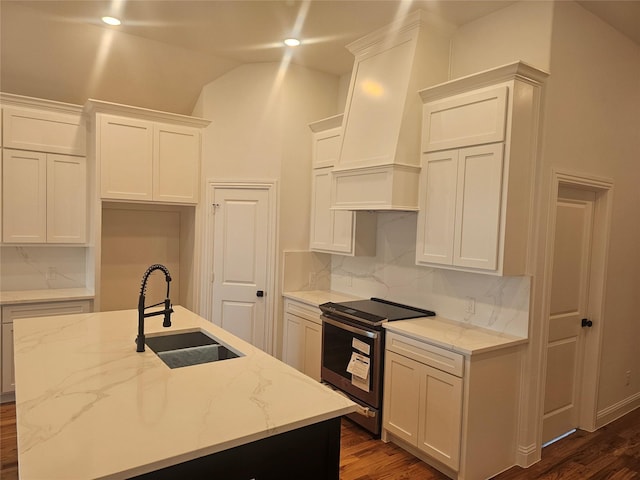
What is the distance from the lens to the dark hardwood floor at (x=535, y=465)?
110 inches

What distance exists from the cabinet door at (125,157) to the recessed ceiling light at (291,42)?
1505 mm

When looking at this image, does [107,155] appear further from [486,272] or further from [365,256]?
[486,272]

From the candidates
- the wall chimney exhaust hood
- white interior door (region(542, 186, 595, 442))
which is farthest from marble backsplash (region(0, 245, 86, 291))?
white interior door (region(542, 186, 595, 442))

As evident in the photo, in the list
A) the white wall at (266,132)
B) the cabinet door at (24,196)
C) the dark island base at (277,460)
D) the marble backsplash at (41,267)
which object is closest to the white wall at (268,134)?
the white wall at (266,132)

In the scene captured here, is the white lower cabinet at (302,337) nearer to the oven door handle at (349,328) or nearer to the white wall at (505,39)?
the oven door handle at (349,328)

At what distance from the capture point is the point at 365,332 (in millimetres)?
3260

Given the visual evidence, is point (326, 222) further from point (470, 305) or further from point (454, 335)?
point (454, 335)

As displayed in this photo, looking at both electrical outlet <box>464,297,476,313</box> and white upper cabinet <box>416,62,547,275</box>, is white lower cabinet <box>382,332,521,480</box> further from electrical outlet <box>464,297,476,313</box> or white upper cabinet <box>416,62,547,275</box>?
white upper cabinet <box>416,62,547,275</box>

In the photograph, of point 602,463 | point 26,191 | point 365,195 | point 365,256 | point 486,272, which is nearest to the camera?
point 486,272

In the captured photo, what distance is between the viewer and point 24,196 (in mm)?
3801

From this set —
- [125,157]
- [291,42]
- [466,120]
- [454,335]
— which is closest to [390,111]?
[466,120]

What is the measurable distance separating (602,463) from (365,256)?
2327 millimetres

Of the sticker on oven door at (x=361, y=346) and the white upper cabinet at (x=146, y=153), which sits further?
the white upper cabinet at (x=146, y=153)

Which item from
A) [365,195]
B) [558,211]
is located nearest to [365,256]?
[365,195]
